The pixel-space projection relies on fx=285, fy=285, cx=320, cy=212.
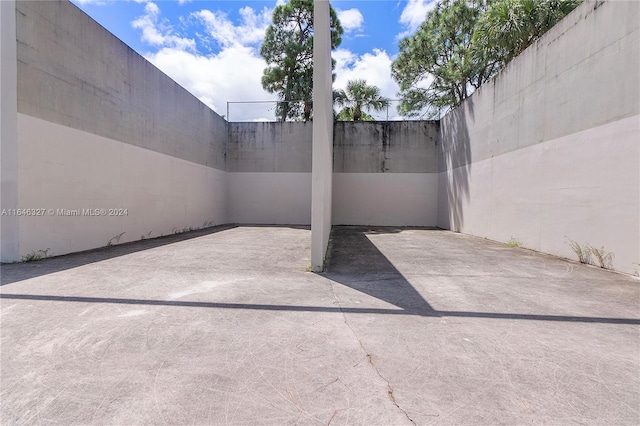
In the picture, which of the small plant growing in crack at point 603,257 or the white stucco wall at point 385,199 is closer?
the small plant growing in crack at point 603,257

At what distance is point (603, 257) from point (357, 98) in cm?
1543

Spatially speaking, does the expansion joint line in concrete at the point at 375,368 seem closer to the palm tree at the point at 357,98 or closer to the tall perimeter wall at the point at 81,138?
the tall perimeter wall at the point at 81,138

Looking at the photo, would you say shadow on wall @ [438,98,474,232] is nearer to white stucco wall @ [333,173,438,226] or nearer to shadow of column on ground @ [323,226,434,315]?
white stucco wall @ [333,173,438,226]

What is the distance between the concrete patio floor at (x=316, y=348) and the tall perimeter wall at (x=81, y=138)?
1765 millimetres

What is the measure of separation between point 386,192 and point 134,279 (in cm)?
1201

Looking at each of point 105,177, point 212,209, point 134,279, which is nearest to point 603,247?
point 134,279

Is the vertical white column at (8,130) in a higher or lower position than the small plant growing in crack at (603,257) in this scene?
higher

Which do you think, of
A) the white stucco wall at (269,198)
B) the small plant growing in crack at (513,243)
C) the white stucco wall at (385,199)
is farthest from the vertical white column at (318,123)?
the white stucco wall at (385,199)

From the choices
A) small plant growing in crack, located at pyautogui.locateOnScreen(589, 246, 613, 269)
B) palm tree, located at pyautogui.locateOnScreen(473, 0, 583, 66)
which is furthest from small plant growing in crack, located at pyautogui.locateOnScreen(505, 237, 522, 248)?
palm tree, located at pyautogui.locateOnScreen(473, 0, 583, 66)

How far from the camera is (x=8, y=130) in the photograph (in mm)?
5609

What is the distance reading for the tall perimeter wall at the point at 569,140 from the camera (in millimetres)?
5172

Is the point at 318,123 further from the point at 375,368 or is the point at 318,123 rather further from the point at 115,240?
the point at 115,240

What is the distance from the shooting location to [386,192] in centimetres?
1459

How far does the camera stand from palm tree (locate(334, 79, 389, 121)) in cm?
1722
